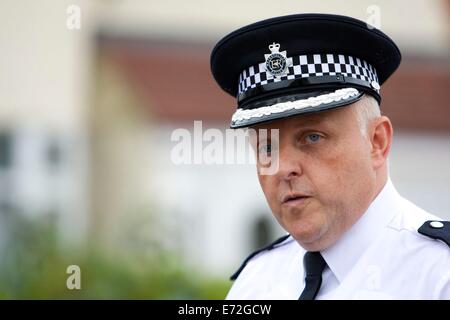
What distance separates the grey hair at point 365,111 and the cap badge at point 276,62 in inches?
8.5

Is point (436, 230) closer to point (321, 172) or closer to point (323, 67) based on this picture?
point (321, 172)

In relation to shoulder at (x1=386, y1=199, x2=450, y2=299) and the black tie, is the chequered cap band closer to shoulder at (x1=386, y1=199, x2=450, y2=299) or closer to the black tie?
shoulder at (x1=386, y1=199, x2=450, y2=299)

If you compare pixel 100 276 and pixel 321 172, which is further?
pixel 100 276

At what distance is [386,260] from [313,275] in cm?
22

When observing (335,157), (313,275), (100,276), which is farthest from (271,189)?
(100,276)

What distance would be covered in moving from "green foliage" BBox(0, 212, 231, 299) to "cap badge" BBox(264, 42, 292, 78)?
2944 mm

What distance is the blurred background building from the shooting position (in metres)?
10.1

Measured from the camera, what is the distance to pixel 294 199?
2080 millimetres

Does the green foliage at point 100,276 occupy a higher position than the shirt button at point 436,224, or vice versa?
the shirt button at point 436,224

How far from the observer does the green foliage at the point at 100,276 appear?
200 inches

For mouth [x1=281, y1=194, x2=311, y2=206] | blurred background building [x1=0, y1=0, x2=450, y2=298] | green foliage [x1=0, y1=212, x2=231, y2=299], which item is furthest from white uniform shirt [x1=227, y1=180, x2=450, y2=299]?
blurred background building [x1=0, y1=0, x2=450, y2=298]

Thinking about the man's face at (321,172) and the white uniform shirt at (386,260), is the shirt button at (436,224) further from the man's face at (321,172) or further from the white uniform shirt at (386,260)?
the man's face at (321,172)

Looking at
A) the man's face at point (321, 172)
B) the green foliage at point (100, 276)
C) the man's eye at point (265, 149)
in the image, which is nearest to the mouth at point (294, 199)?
the man's face at point (321, 172)
